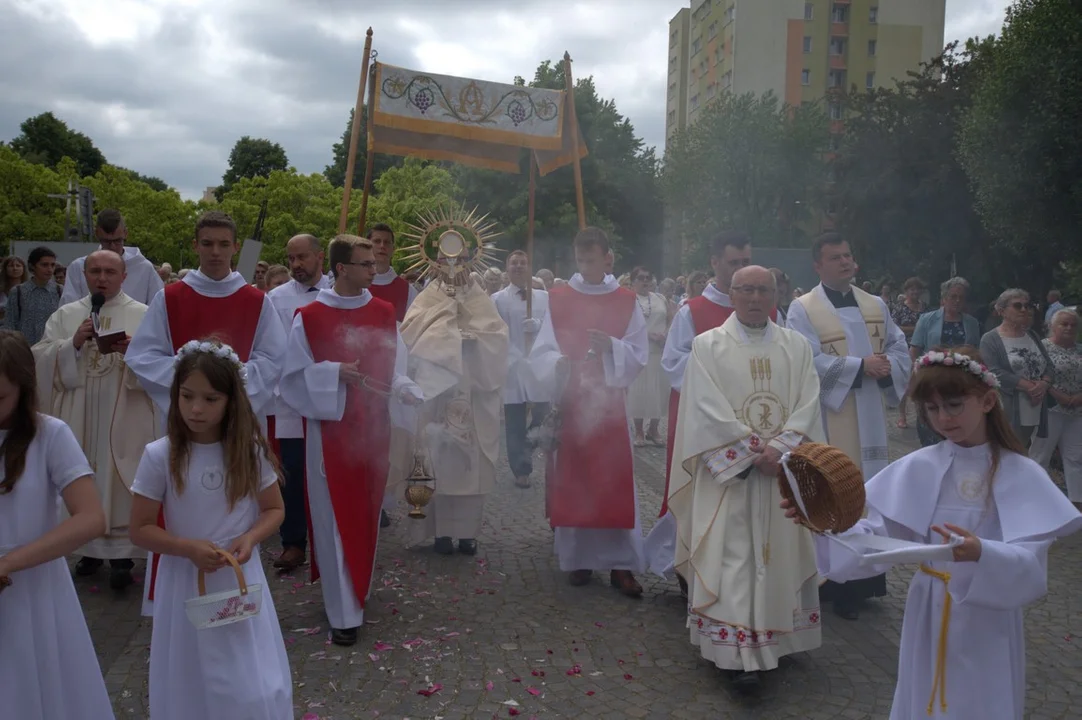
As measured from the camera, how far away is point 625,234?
168 feet

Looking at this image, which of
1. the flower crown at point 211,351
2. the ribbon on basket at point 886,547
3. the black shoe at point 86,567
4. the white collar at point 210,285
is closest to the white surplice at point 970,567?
the ribbon on basket at point 886,547

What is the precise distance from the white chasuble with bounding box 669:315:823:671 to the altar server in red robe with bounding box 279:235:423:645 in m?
1.69

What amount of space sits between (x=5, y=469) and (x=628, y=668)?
3.04m

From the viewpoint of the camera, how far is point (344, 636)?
5.19 m

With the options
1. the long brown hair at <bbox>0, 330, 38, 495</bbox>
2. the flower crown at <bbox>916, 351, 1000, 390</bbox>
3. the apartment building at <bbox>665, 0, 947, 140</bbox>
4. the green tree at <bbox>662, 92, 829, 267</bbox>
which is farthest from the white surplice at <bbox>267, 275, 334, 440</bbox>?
the apartment building at <bbox>665, 0, 947, 140</bbox>

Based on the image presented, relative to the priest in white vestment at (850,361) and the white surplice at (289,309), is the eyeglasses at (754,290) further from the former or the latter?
the white surplice at (289,309)

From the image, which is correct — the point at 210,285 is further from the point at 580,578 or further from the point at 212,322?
the point at 580,578

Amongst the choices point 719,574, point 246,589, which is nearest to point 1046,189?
point 719,574

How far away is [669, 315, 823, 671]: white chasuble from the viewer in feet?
15.2

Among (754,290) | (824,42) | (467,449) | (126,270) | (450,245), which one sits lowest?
(467,449)

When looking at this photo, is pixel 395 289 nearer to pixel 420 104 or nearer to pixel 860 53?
pixel 420 104

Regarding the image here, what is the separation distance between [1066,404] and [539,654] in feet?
19.8

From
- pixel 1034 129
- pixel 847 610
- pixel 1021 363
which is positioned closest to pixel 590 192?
pixel 1034 129

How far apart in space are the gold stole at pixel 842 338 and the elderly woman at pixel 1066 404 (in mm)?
3523
